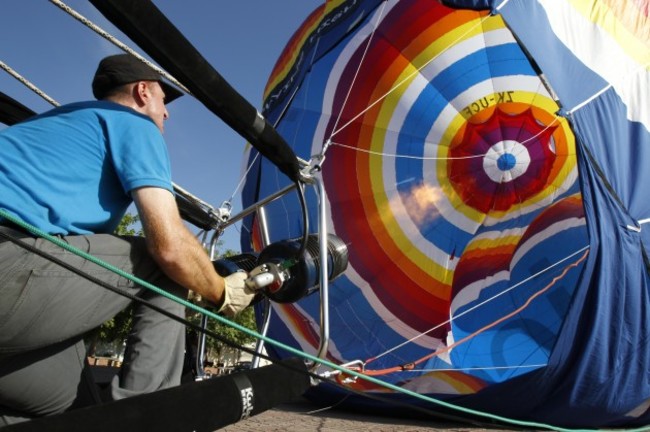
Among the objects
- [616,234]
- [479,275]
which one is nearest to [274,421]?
[479,275]

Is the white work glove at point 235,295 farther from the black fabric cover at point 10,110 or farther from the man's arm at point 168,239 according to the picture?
the black fabric cover at point 10,110

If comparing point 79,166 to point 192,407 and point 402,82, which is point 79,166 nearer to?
point 192,407

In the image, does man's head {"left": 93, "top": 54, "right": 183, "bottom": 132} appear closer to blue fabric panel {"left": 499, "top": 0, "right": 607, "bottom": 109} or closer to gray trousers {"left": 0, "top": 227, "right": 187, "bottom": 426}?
gray trousers {"left": 0, "top": 227, "right": 187, "bottom": 426}

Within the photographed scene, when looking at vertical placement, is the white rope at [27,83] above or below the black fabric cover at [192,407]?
above

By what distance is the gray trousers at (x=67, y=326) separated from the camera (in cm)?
112

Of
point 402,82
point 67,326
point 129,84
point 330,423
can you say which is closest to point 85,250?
point 67,326

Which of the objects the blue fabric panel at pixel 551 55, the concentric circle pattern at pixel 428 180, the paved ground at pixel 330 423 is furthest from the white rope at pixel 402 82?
the paved ground at pixel 330 423

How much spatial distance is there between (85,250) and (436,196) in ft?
16.9

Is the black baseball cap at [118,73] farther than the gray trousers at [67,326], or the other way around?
the black baseball cap at [118,73]

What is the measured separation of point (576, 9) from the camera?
404 cm

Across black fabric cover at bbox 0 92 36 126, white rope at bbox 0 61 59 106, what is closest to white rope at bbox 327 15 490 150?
white rope at bbox 0 61 59 106

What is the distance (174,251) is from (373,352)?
480 cm

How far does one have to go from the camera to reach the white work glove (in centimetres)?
148

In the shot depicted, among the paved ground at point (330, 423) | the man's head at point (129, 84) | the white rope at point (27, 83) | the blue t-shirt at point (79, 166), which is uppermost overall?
the white rope at point (27, 83)
